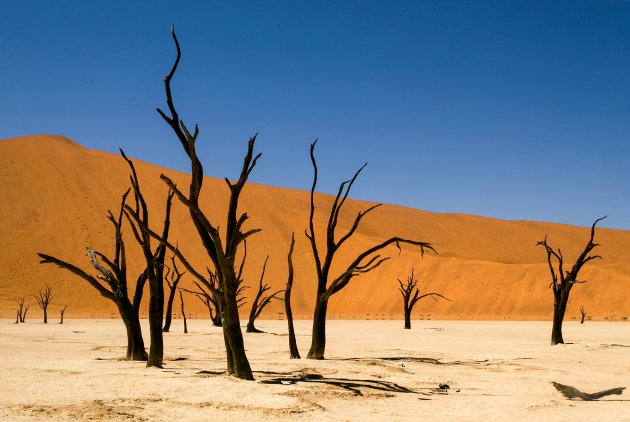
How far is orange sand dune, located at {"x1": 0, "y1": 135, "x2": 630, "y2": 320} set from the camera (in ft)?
192

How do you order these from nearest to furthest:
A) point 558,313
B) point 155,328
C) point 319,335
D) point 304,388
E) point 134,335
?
1. point 304,388
2. point 155,328
3. point 134,335
4. point 319,335
5. point 558,313

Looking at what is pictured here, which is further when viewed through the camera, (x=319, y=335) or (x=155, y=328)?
(x=319, y=335)

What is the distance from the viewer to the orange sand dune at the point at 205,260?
58.6 metres

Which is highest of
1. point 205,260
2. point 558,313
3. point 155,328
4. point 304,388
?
point 205,260

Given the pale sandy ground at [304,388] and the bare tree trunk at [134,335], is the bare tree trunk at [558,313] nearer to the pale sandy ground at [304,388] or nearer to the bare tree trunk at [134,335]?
the pale sandy ground at [304,388]

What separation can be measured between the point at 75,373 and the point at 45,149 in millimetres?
80221

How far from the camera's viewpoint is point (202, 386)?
396 inches

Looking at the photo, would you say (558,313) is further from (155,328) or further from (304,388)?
(304,388)

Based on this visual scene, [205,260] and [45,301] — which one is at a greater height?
[205,260]

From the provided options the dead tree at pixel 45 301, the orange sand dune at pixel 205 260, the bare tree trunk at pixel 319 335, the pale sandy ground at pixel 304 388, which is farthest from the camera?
the orange sand dune at pixel 205 260

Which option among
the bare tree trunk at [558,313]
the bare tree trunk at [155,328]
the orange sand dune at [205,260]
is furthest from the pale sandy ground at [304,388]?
the orange sand dune at [205,260]

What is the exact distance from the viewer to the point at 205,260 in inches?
2822

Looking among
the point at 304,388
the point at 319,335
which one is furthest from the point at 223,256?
the point at 319,335

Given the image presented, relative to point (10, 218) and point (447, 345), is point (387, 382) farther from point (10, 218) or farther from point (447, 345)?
point (10, 218)
